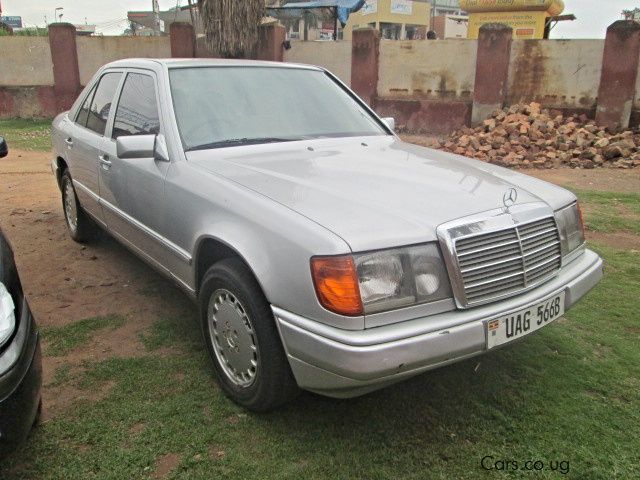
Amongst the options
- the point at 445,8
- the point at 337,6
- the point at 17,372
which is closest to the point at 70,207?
the point at 17,372

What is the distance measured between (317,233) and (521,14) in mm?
17495

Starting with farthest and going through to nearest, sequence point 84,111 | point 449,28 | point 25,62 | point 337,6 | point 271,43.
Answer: point 449,28 < point 337,6 < point 25,62 < point 271,43 < point 84,111

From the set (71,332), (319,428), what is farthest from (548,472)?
(71,332)

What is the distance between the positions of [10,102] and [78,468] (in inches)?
677

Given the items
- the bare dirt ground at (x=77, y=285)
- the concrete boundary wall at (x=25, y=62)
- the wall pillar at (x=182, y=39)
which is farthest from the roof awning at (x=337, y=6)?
the bare dirt ground at (x=77, y=285)

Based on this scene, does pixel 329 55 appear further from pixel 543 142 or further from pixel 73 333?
pixel 73 333

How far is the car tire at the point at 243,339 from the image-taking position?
2.46 meters

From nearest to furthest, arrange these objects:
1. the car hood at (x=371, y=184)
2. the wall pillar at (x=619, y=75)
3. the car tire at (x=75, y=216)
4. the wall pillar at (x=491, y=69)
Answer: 1. the car hood at (x=371, y=184)
2. the car tire at (x=75, y=216)
3. the wall pillar at (x=619, y=75)
4. the wall pillar at (x=491, y=69)

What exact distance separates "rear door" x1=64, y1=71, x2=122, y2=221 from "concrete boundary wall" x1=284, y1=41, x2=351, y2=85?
413 inches

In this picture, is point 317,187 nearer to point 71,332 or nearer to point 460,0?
point 71,332

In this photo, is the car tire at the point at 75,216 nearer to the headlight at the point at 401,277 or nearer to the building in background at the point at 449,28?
the headlight at the point at 401,277

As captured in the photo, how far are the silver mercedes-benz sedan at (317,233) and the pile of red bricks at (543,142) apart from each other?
24.0 ft

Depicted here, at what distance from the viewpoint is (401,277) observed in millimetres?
2236

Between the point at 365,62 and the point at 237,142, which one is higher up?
the point at 365,62
